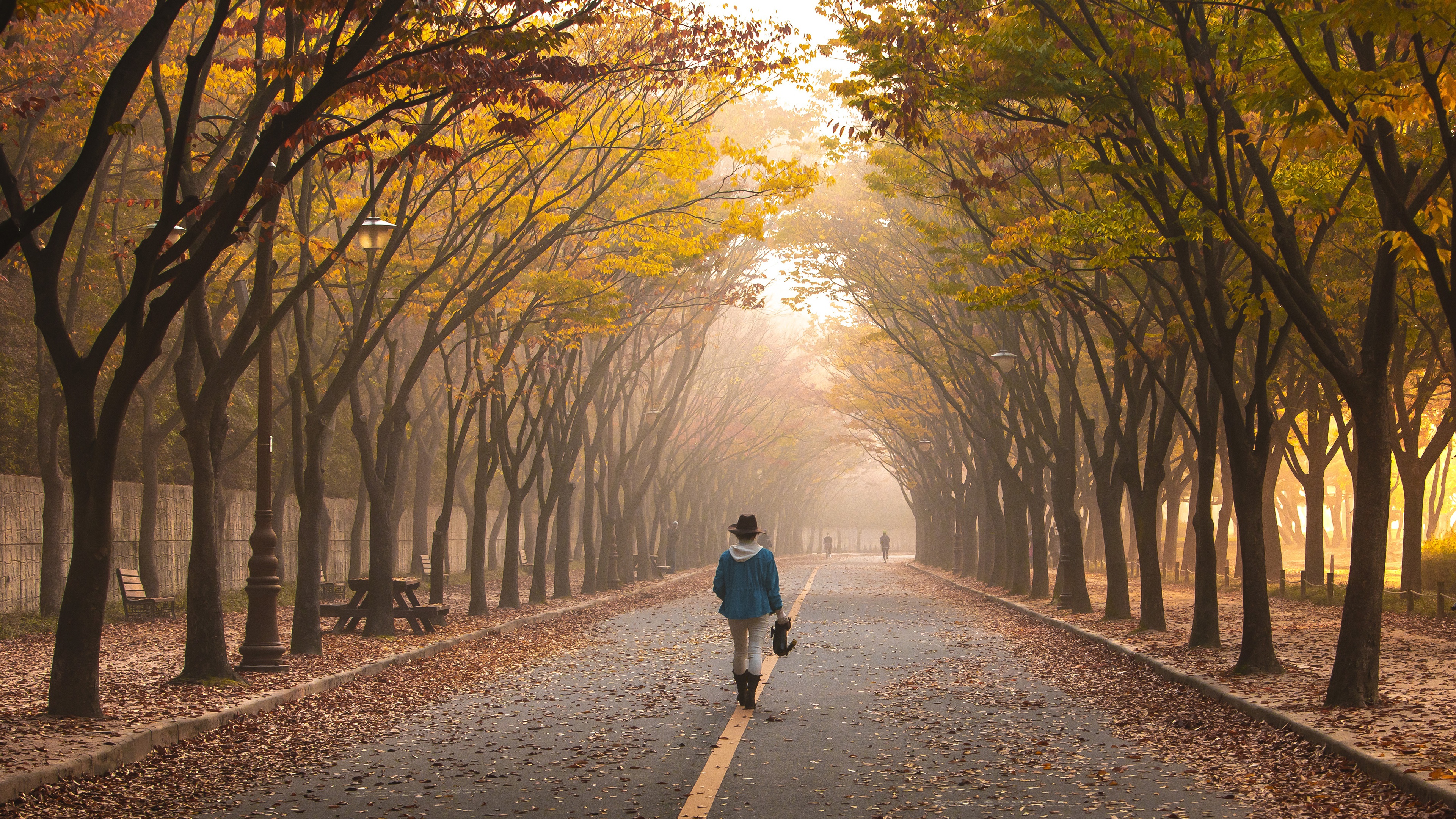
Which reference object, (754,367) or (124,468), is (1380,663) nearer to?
(124,468)

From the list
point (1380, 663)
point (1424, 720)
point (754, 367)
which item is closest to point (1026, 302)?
point (1380, 663)

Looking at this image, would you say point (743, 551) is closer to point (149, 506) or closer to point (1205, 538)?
point (1205, 538)

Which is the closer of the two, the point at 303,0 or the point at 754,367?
the point at 303,0

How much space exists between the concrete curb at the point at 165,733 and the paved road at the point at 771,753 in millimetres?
1115

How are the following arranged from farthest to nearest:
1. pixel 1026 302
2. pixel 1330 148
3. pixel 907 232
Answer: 1. pixel 907 232
2. pixel 1026 302
3. pixel 1330 148

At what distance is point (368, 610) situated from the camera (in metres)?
Answer: 16.7

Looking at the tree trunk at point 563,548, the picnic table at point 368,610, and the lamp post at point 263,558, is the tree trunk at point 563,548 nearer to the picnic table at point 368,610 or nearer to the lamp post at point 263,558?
the picnic table at point 368,610

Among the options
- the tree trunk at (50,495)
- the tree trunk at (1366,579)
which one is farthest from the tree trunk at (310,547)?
the tree trunk at (1366,579)

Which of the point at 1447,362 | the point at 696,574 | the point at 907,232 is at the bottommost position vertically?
the point at 696,574

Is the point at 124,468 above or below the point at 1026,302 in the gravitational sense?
below

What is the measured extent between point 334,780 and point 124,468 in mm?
21091

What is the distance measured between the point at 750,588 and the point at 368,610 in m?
8.61

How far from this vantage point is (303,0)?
7.95 meters

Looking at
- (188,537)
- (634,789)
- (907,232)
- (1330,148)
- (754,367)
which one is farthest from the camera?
(754,367)
